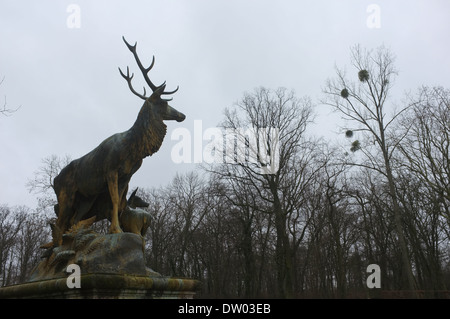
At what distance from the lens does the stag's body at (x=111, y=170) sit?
21.7ft

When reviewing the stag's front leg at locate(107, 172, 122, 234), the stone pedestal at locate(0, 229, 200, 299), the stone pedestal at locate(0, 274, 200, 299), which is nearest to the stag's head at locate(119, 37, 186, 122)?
the stag's front leg at locate(107, 172, 122, 234)

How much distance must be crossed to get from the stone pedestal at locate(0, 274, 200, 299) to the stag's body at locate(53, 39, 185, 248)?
110 cm

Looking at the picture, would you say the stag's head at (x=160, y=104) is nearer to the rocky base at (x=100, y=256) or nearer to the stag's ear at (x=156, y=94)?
the stag's ear at (x=156, y=94)

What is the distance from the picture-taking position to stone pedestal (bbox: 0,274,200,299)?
4969 mm

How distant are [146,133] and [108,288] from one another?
269cm

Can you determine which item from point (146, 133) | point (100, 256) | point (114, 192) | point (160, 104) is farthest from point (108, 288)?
point (160, 104)

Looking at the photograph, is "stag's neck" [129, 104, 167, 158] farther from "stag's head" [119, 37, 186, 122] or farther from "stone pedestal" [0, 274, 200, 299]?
"stone pedestal" [0, 274, 200, 299]

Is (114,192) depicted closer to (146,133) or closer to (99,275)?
(146,133)

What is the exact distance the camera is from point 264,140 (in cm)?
2639

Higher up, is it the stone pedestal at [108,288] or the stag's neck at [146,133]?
the stag's neck at [146,133]

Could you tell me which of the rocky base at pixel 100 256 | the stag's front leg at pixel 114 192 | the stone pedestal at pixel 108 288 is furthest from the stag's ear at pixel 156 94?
the stone pedestal at pixel 108 288
